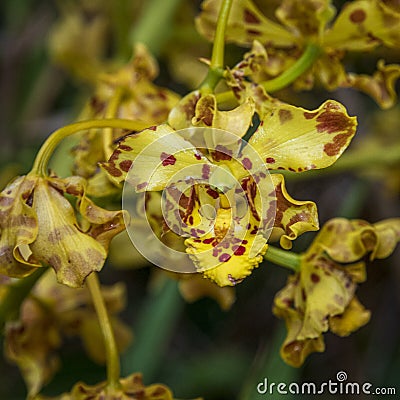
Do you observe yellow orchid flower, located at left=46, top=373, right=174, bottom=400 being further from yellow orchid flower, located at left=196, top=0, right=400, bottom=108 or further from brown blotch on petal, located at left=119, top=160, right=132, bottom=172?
yellow orchid flower, located at left=196, top=0, right=400, bottom=108

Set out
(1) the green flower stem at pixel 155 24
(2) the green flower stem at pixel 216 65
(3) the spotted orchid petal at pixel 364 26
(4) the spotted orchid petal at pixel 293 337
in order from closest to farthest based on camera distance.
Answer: (2) the green flower stem at pixel 216 65 → (4) the spotted orchid petal at pixel 293 337 → (3) the spotted orchid petal at pixel 364 26 → (1) the green flower stem at pixel 155 24

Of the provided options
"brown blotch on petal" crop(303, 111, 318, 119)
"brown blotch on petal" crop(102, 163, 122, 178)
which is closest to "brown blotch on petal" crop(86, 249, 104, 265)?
"brown blotch on petal" crop(102, 163, 122, 178)

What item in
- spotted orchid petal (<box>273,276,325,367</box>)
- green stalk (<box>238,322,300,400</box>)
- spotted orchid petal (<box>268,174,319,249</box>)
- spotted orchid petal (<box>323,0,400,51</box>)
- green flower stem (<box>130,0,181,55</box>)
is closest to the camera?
spotted orchid petal (<box>268,174,319,249</box>)

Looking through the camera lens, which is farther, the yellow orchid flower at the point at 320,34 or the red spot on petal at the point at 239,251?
the yellow orchid flower at the point at 320,34

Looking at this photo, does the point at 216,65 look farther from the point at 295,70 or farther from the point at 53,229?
the point at 53,229

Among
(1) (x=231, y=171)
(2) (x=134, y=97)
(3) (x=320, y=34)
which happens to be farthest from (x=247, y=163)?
(2) (x=134, y=97)

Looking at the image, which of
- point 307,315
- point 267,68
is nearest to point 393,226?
point 307,315

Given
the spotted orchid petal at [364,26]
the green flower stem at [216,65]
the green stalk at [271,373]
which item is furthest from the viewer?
the green stalk at [271,373]

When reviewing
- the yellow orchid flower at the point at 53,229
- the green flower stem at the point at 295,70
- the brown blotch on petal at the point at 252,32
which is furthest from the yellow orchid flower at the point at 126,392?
the brown blotch on petal at the point at 252,32

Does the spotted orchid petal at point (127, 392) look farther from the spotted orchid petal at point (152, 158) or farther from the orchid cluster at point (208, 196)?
the spotted orchid petal at point (152, 158)
